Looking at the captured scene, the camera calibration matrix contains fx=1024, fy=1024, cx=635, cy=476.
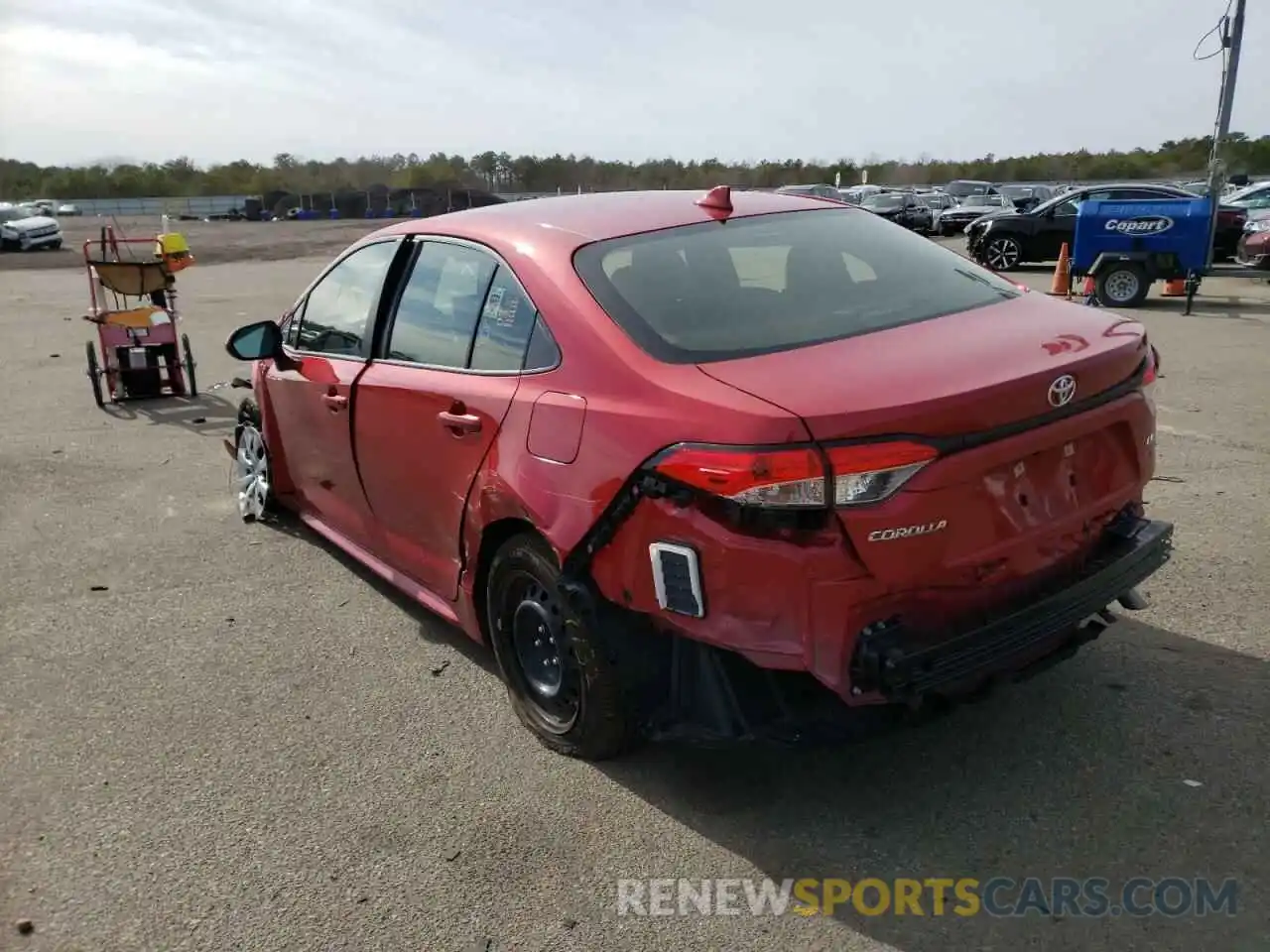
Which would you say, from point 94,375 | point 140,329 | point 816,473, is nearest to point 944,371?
point 816,473

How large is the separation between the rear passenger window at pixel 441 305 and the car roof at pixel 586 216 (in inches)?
3.5

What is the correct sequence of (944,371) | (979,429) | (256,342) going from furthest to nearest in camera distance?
(256,342) < (944,371) < (979,429)

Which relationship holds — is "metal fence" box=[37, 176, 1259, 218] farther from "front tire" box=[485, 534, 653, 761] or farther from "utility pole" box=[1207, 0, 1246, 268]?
"front tire" box=[485, 534, 653, 761]

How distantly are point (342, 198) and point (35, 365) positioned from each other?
55312 mm

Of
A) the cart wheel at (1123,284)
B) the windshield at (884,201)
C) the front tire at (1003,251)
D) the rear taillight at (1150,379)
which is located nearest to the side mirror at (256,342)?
the rear taillight at (1150,379)

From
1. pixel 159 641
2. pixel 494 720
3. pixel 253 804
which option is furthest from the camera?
pixel 159 641

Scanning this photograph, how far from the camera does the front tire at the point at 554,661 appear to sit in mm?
3061

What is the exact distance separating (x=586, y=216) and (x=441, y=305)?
653mm

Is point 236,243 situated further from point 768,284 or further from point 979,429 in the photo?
point 979,429

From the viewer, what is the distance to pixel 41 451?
7730 millimetres

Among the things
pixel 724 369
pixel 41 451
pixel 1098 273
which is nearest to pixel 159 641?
pixel 724 369

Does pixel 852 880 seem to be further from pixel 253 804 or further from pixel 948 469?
pixel 253 804

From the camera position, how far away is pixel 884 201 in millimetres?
32594

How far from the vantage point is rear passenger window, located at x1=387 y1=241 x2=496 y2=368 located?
144 inches
